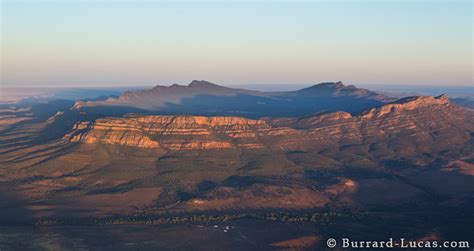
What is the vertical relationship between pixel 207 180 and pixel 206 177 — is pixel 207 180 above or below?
below

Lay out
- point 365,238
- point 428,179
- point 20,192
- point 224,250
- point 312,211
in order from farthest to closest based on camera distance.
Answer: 1. point 428,179
2. point 20,192
3. point 312,211
4. point 365,238
5. point 224,250

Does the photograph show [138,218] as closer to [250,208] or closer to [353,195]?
[250,208]

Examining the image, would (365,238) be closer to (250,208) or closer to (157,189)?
(250,208)

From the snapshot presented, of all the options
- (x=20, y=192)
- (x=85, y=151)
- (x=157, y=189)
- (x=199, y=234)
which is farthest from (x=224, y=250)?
(x=85, y=151)

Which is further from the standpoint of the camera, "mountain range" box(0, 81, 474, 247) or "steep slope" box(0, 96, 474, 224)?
"steep slope" box(0, 96, 474, 224)

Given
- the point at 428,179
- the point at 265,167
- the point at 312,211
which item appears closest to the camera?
the point at 312,211

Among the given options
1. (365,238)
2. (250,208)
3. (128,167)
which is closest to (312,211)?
(250,208)

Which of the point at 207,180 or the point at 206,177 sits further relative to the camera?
the point at 206,177

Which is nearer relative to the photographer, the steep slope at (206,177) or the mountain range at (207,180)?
the mountain range at (207,180)

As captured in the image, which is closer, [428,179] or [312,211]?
[312,211]
